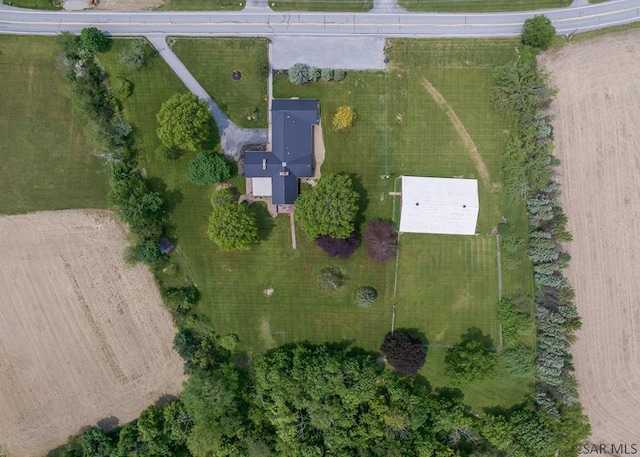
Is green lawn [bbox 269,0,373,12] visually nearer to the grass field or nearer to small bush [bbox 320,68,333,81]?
the grass field

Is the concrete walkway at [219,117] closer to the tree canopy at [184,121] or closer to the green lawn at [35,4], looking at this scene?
the tree canopy at [184,121]

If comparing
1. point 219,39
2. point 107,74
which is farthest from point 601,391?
point 107,74

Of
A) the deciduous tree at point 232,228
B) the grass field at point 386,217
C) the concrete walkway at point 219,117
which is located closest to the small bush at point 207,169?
the grass field at point 386,217

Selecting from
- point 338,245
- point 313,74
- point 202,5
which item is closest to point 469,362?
point 338,245

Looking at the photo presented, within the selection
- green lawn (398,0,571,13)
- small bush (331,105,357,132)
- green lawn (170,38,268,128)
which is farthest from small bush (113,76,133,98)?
green lawn (398,0,571,13)

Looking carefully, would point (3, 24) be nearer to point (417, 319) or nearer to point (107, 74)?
point (107, 74)

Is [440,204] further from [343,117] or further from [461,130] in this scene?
[343,117]
